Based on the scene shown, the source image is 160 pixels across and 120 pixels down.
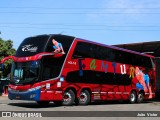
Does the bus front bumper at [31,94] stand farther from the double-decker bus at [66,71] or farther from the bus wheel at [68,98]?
the bus wheel at [68,98]

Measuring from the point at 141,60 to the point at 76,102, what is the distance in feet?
27.2

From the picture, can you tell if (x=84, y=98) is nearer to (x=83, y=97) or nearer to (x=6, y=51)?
(x=83, y=97)

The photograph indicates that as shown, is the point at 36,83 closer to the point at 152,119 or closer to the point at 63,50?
the point at 63,50

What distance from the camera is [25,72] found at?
1809cm

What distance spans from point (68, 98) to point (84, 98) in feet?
4.75

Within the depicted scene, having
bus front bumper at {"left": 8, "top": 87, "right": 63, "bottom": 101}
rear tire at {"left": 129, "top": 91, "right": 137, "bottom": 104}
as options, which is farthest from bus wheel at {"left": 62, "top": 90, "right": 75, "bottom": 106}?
rear tire at {"left": 129, "top": 91, "right": 137, "bottom": 104}

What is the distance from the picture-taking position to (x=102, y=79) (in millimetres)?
21672

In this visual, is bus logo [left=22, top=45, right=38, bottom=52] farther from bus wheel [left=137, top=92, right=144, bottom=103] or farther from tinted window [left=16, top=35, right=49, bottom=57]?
bus wheel [left=137, top=92, right=144, bottom=103]

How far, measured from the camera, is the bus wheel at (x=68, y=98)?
19.1 m

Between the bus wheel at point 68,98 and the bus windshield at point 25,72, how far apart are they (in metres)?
2.27

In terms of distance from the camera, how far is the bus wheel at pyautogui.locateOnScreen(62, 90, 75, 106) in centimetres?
1911

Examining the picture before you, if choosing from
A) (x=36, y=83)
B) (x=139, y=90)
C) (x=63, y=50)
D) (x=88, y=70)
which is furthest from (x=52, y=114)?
(x=139, y=90)

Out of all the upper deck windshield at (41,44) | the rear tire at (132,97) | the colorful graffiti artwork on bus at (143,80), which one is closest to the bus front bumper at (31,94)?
the upper deck windshield at (41,44)

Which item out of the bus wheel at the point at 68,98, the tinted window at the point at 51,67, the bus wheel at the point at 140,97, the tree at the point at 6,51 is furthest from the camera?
the tree at the point at 6,51
